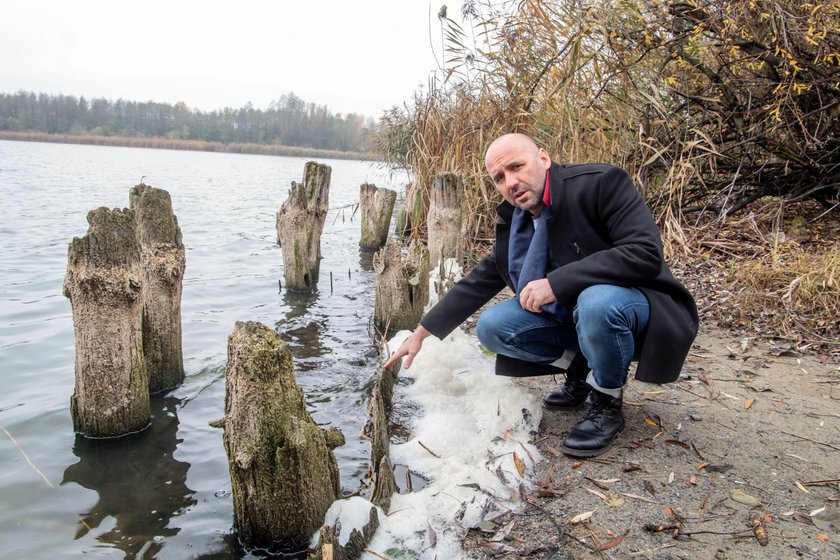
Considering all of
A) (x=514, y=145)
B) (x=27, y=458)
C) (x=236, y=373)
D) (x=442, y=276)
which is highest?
(x=514, y=145)

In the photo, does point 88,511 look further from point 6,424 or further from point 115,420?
point 6,424

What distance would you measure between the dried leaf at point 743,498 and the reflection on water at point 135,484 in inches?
105

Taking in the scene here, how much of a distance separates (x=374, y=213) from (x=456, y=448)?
798cm

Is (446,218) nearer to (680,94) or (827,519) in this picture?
(680,94)

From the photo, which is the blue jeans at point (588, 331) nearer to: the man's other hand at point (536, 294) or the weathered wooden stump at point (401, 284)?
the man's other hand at point (536, 294)

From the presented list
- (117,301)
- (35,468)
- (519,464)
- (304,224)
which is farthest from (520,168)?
(304,224)

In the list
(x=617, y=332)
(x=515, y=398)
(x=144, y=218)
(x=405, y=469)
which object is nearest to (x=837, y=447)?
(x=617, y=332)

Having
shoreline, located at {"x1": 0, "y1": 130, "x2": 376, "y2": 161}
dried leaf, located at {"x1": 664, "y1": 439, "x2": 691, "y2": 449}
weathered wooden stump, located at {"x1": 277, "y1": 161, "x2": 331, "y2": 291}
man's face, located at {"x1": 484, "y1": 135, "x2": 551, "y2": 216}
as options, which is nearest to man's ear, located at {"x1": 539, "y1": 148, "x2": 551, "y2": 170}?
man's face, located at {"x1": 484, "y1": 135, "x2": 551, "y2": 216}

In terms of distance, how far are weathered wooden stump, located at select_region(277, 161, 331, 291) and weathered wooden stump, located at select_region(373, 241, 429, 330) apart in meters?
2.05

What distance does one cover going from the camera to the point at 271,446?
8.62 feet

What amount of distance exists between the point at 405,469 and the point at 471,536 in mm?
859

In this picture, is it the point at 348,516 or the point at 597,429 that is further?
the point at 597,429

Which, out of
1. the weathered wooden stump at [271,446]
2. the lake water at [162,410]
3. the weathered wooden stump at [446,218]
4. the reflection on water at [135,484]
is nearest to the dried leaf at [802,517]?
the weathered wooden stump at [271,446]

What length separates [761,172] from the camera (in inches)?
276
